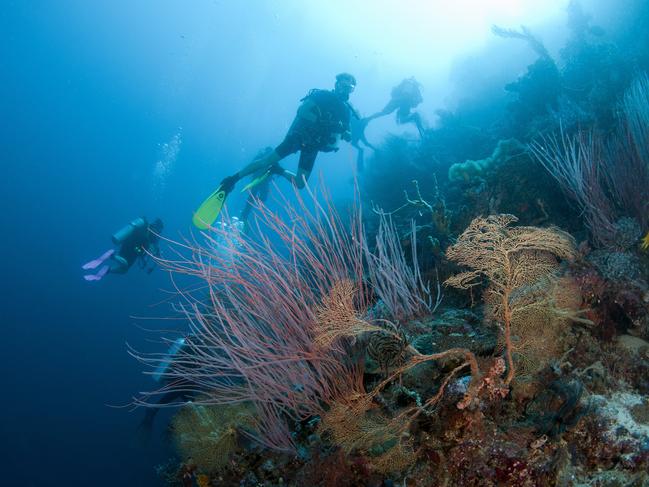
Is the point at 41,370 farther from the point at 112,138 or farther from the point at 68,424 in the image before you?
the point at 112,138

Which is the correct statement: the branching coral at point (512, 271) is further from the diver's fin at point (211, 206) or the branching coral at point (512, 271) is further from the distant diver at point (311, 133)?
the distant diver at point (311, 133)

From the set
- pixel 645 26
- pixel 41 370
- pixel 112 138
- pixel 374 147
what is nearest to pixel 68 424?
pixel 41 370

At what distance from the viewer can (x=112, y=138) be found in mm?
96062

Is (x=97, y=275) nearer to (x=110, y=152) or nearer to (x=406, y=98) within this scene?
(x=406, y=98)

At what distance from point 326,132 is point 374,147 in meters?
5.63

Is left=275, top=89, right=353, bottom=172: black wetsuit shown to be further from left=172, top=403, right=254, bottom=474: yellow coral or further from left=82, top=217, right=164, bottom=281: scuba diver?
left=172, top=403, right=254, bottom=474: yellow coral

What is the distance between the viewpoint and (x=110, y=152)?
93062mm

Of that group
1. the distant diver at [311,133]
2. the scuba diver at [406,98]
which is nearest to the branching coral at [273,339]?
the distant diver at [311,133]

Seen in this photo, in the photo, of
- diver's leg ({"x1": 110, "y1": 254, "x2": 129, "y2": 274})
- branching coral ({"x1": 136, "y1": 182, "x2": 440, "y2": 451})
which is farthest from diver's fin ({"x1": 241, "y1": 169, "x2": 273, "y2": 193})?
diver's leg ({"x1": 110, "y1": 254, "x2": 129, "y2": 274})

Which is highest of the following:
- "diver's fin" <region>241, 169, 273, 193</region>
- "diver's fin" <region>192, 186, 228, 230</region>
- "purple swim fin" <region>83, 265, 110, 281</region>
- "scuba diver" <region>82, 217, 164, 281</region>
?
"scuba diver" <region>82, 217, 164, 281</region>

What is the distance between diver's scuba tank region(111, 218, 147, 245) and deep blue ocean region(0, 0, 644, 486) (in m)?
16.3

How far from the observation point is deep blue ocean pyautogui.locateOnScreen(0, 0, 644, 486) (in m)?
Answer: 31.0

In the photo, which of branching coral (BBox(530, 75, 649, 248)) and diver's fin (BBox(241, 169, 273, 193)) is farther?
diver's fin (BBox(241, 169, 273, 193))

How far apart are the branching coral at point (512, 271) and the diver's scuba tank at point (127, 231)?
11.8 meters
